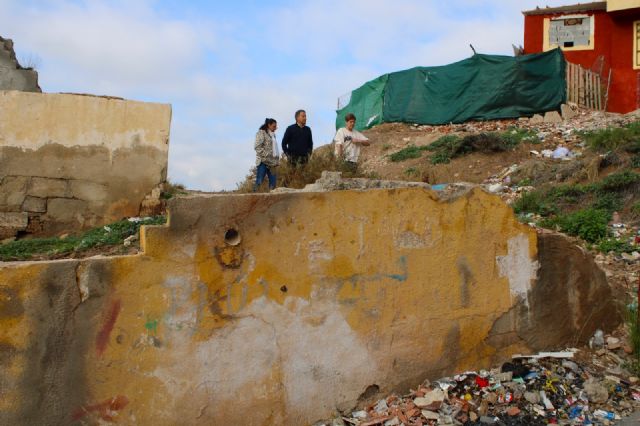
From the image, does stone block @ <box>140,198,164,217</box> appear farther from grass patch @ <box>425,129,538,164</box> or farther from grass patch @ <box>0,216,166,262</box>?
grass patch @ <box>425,129,538,164</box>

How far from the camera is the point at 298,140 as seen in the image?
312 inches

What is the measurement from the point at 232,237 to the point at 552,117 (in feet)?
45.1

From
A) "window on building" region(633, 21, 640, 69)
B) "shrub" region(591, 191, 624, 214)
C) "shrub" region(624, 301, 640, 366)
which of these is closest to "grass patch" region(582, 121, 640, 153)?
"shrub" region(591, 191, 624, 214)

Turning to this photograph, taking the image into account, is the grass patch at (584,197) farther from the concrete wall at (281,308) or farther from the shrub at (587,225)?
the concrete wall at (281,308)

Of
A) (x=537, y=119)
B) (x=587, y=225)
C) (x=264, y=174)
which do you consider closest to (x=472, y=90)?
(x=537, y=119)

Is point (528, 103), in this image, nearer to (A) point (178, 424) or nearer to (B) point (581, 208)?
(B) point (581, 208)

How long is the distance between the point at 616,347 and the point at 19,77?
32.0 feet

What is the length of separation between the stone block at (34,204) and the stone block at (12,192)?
6 centimetres

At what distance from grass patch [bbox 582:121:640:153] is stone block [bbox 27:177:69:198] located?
8.36 metres

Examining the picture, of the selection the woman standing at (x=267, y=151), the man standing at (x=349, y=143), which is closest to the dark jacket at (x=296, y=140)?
the woman standing at (x=267, y=151)

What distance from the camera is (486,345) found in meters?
3.84

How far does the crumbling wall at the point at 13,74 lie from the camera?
31.8ft

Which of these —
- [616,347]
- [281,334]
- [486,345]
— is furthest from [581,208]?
[281,334]

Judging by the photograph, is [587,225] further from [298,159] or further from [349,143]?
[298,159]
